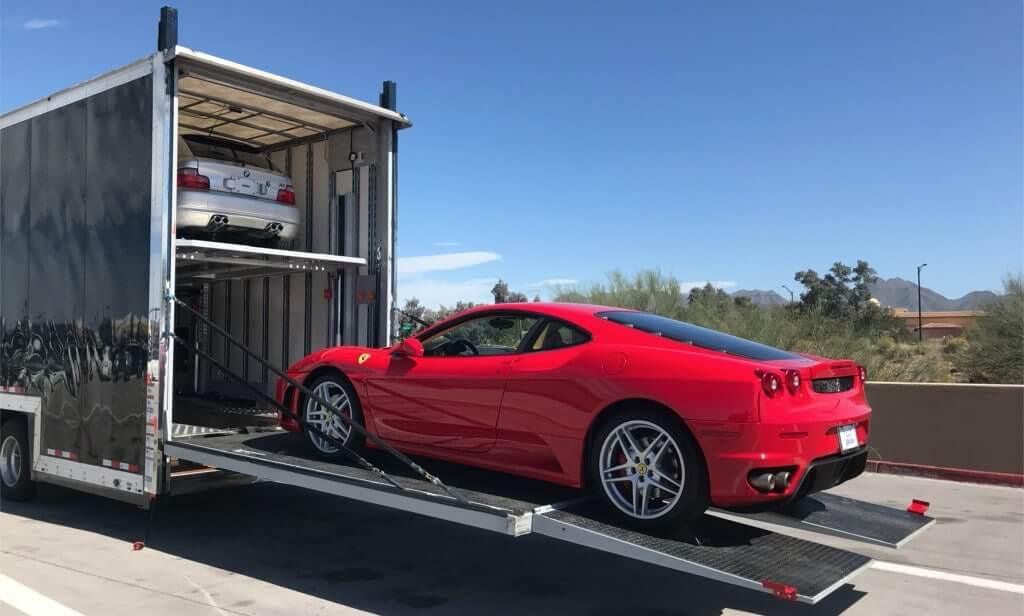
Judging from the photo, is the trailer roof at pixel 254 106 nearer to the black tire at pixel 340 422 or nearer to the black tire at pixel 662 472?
the black tire at pixel 340 422

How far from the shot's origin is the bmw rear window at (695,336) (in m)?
4.66

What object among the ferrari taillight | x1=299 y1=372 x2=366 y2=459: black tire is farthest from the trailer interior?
the ferrari taillight

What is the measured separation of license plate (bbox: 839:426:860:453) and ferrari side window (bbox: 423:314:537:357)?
2.13 meters

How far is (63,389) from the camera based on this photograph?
7207 mm

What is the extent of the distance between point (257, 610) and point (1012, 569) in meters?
5.30

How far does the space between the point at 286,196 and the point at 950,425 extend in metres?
8.29

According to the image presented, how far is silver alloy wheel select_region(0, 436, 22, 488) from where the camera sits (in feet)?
25.7

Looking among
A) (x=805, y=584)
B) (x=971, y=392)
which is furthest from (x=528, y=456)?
(x=971, y=392)

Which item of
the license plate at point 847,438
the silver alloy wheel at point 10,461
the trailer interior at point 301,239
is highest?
the trailer interior at point 301,239

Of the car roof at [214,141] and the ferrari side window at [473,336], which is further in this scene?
the car roof at [214,141]

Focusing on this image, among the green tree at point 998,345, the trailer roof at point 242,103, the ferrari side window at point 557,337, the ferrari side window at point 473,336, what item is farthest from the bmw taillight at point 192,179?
the green tree at point 998,345

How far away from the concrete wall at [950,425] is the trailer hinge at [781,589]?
7.14m

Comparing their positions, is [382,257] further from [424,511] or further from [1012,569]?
[1012,569]

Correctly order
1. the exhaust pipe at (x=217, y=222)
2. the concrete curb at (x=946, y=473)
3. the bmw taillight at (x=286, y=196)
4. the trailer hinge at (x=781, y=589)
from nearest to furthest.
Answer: the trailer hinge at (x=781, y=589), the exhaust pipe at (x=217, y=222), the bmw taillight at (x=286, y=196), the concrete curb at (x=946, y=473)
